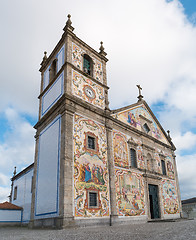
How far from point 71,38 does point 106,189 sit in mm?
10044

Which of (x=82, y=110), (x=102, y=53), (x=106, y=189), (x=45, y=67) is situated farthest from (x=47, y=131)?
(x=102, y=53)

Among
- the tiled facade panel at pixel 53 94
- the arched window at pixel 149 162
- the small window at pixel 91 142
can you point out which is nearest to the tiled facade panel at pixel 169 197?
the arched window at pixel 149 162

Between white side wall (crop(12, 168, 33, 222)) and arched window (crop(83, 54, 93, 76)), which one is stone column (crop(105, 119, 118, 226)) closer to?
arched window (crop(83, 54, 93, 76))

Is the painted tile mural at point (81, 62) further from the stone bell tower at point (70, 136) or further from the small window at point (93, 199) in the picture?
the small window at point (93, 199)

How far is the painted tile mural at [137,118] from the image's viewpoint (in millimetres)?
16284

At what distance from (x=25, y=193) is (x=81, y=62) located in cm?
1153

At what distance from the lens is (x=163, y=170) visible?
61.8ft

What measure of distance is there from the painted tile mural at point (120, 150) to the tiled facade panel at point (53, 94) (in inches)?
178

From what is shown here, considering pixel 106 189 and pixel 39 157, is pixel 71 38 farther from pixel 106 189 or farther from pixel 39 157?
pixel 106 189

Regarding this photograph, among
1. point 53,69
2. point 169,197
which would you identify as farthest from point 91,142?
point 169,197

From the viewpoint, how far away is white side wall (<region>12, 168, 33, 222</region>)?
16.4 m

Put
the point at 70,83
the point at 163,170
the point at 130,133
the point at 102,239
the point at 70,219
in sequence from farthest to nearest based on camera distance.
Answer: the point at 163,170 → the point at 130,133 → the point at 70,83 → the point at 70,219 → the point at 102,239

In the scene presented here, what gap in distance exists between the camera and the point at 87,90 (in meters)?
14.0

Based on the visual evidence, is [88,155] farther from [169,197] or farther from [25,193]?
[169,197]
